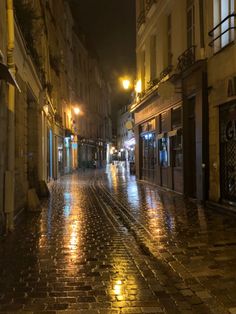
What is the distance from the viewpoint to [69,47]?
137ft

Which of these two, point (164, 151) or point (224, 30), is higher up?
point (224, 30)

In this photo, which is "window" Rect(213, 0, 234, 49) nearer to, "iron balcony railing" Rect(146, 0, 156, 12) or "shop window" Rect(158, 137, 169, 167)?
"shop window" Rect(158, 137, 169, 167)

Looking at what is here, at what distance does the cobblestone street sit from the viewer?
4.38 metres

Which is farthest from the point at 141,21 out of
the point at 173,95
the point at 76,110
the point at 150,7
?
the point at 76,110

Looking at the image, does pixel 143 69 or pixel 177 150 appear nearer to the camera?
pixel 177 150

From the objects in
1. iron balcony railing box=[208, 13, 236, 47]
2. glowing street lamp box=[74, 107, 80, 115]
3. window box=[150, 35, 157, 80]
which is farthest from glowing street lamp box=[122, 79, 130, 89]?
glowing street lamp box=[74, 107, 80, 115]

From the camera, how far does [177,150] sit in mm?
15820

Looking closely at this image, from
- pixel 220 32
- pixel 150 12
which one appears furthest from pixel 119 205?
pixel 150 12

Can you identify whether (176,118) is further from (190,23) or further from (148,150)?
(148,150)

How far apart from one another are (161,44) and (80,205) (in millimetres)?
8599

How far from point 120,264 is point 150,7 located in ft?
51.8

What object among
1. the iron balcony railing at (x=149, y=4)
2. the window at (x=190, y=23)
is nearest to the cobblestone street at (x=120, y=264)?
the window at (x=190, y=23)

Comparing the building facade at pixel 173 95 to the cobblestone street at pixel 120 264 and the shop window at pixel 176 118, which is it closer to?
the shop window at pixel 176 118

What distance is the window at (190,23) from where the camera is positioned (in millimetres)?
14008
